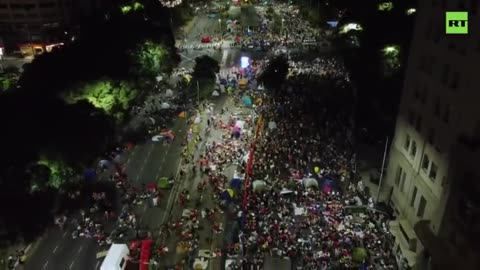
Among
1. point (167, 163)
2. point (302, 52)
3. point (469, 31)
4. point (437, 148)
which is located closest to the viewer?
point (469, 31)

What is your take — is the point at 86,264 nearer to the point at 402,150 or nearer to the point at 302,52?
the point at 402,150

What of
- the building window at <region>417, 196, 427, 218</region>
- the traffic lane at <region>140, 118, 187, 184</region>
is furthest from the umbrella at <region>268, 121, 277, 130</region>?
the building window at <region>417, 196, 427, 218</region>

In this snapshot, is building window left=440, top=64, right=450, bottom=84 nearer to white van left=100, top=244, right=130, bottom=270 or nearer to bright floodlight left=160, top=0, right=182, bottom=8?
white van left=100, top=244, right=130, bottom=270

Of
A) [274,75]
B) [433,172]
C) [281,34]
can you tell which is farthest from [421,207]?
[281,34]

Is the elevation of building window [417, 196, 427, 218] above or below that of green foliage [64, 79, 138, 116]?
below

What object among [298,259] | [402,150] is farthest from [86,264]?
[402,150]

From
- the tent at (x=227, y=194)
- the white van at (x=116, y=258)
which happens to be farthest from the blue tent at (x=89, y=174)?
the tent at (x=227, y=194)

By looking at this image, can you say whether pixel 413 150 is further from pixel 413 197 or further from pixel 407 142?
pixel 413 197
